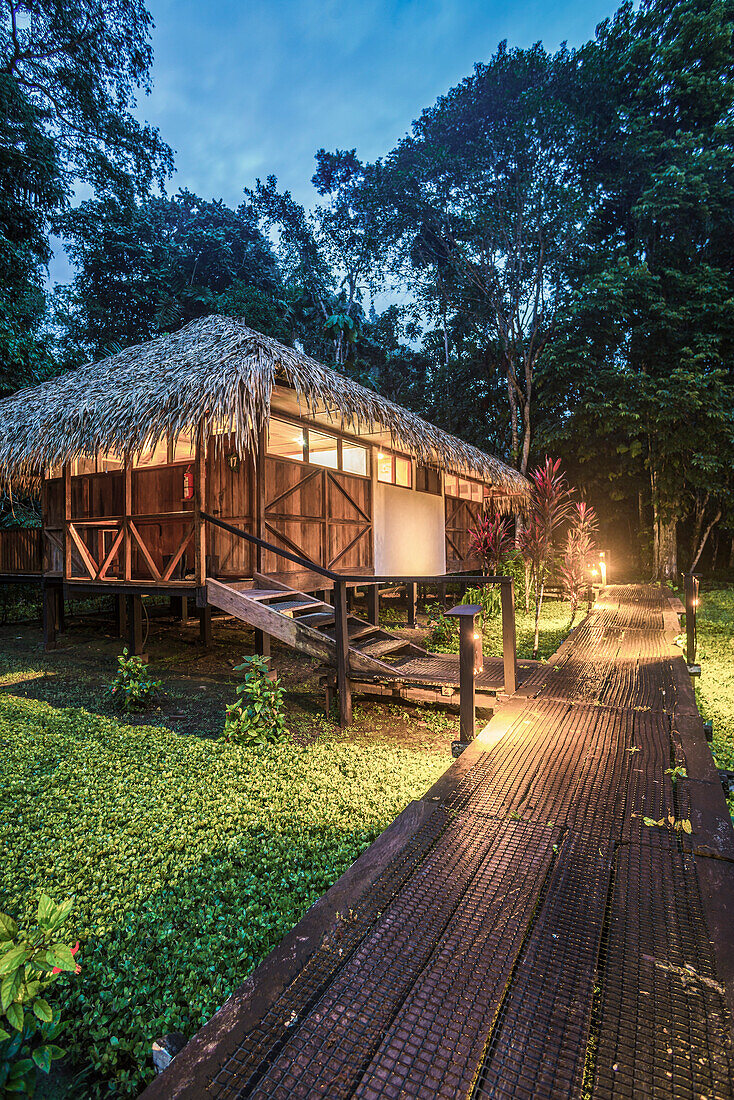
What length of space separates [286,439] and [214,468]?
1.46m

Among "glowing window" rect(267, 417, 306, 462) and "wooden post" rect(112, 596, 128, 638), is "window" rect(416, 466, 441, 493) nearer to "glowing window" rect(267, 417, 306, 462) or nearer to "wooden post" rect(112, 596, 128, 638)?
"glowing window" rect(267, 417, 306, 462)

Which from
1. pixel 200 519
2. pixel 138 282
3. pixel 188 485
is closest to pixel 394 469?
pixel 188 485

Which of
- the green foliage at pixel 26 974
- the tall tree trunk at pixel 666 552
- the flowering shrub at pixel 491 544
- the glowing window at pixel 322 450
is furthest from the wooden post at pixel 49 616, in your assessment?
the tall tree trunk at pixel 666 552

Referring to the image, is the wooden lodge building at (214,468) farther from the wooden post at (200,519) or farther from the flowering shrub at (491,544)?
the flowering shrub at (491,544)

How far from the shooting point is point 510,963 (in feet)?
4.69

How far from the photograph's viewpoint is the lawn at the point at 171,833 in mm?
1947

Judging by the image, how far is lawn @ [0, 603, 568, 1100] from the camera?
1.95 m

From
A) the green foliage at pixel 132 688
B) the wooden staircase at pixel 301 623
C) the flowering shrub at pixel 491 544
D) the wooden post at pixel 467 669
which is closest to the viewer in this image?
the wooden post at pixel 467 669

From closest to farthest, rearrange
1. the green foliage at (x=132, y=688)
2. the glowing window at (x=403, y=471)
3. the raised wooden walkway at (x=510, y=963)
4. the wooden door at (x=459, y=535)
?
the raised wooden walkway at (x=510, y=963) → the green foliage at (x=132, y=688) → the glowing window at (x=403, y=471) → the wooden door at (x=459, y=535)

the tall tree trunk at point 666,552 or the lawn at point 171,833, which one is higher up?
the tall tree trunk at point 666,552

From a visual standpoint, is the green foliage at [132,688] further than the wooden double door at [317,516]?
No

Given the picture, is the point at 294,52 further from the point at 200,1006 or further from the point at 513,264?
the point at 200,1006

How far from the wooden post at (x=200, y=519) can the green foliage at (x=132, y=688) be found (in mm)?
1076

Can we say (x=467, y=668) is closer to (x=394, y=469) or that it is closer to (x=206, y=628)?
(x=206, y=628)
